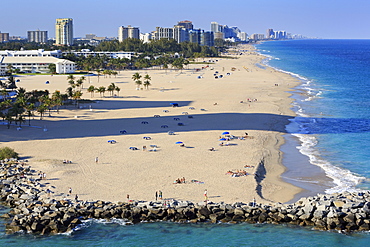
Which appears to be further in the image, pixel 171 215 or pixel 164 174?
pixel 164 174

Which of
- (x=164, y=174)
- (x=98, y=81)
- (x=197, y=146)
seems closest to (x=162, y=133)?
(x=197, y=146)

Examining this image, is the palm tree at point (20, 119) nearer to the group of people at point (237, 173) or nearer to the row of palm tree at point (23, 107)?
the row of palm tree at point (23, 107)

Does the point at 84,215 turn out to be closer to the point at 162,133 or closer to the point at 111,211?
the point at 111,211

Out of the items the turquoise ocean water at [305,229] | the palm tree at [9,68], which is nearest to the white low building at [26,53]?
the palm tree at [9,68]

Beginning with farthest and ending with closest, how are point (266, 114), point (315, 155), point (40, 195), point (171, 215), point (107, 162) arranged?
point (266, 114), point (315, 155), point (107, 162), point (40, 195), point (171, 215)

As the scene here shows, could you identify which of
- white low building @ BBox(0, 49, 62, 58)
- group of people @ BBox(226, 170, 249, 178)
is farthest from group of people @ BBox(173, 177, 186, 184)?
white low building @ BBox(0, 49, 62, 58)

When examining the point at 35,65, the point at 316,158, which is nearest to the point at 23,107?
the point at 316,158
